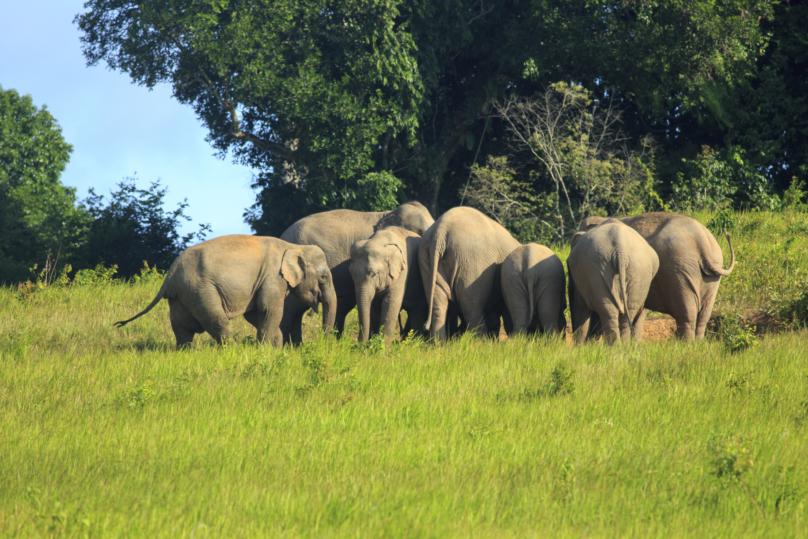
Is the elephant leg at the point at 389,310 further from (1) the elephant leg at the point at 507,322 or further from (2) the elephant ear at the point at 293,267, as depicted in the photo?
(1) the elephant leg at the point at 507,322

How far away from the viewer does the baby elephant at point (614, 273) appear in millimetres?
8164

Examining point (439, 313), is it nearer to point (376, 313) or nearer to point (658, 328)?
point (376, 313)

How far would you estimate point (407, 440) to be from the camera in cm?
508

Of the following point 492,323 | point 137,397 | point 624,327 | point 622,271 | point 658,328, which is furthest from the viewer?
point 658,328

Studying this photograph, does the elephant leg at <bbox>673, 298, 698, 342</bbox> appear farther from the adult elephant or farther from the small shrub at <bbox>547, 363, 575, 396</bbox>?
the adult elephant

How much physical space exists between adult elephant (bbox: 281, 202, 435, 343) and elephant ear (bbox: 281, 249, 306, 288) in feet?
2.78

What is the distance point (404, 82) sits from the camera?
18.9 m

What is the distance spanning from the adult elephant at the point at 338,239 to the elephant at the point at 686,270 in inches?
130

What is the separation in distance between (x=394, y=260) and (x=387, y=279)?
0.24 meters

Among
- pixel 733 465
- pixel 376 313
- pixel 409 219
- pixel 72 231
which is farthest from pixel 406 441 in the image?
pixel 72 231

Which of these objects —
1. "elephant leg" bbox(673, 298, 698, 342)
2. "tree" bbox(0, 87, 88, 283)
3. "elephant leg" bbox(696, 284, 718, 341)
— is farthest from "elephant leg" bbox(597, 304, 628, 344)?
"tree" bbox(0, 87, 88, 283)

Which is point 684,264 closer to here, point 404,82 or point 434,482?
point 434,482

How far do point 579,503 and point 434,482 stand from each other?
0.82 meters

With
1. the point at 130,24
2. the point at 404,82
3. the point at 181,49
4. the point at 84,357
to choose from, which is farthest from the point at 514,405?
the point at 130,24
